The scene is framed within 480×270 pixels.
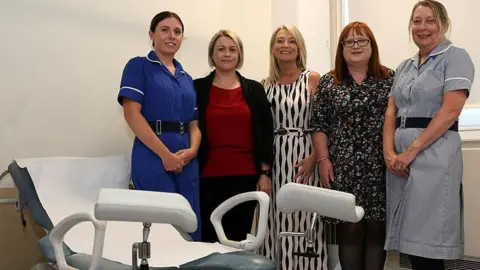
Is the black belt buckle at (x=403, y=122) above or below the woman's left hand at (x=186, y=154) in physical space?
above

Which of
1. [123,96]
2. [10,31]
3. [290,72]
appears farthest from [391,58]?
[10,31]

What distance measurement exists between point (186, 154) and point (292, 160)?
59cm

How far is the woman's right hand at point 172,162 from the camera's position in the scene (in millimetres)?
2281

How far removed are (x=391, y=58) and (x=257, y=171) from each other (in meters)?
1.55

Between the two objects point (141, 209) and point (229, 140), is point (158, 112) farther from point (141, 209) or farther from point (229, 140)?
point (141, 209)

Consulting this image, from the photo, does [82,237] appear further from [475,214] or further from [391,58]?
[391,58]

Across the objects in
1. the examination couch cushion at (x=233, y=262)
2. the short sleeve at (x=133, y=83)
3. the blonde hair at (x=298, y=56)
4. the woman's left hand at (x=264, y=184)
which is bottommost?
the examination couch cushion at (x=233, y=262)

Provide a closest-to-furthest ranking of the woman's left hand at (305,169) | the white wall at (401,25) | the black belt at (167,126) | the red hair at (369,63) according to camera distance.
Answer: the black belt at (167,126) < the red hair at (369,63) < the woman's left hand at (305,169) < the white wall at (401,25)

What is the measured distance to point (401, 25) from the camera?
3.57 m

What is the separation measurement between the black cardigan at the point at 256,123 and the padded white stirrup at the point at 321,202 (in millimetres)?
1082

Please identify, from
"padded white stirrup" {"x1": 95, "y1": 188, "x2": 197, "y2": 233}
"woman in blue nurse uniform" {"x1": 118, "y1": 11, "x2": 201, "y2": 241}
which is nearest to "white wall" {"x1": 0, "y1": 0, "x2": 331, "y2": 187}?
"woman in blue nurse uniform" {"x1": 118, "y1": 11, "x2": 201, "y2": 241}

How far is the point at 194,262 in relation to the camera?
1.65 metres

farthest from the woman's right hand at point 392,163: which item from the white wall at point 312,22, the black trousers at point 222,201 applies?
the white wall at point 312,22

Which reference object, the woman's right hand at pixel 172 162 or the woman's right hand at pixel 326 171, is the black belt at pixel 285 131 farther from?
the woman's right hand at pixel 172 162
